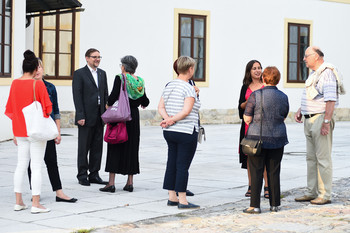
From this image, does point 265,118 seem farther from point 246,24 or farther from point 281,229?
point 246,24

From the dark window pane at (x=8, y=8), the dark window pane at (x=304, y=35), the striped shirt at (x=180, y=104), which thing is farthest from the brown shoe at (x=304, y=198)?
the dark window pane at (x=304, y=35)

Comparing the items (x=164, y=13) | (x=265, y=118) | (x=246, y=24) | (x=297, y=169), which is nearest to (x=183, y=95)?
(x=265, y=118)

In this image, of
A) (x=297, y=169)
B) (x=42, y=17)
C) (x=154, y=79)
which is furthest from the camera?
(x=154, y=79)

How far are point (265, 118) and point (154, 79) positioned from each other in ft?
44.5

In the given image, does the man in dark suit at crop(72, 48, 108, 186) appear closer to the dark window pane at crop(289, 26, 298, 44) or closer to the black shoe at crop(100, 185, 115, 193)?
the black shoe at crop(100, 185, 115, 193)

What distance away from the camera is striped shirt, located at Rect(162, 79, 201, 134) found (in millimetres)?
7211

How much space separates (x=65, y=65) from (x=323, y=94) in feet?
39.8

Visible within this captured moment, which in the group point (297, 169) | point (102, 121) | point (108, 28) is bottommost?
point (297, 169)

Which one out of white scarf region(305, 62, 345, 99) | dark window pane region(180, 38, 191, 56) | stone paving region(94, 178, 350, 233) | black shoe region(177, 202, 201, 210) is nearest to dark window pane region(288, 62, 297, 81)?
dark window pane region(180, 38, 191, 56)

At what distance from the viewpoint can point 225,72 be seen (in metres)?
22.1

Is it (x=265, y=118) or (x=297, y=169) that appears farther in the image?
(x=297, y=169)

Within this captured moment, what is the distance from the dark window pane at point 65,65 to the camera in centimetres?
1881

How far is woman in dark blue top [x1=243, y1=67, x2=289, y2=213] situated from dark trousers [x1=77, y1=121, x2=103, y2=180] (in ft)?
8.47

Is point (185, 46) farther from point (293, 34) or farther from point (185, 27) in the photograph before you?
point (293, 34)
